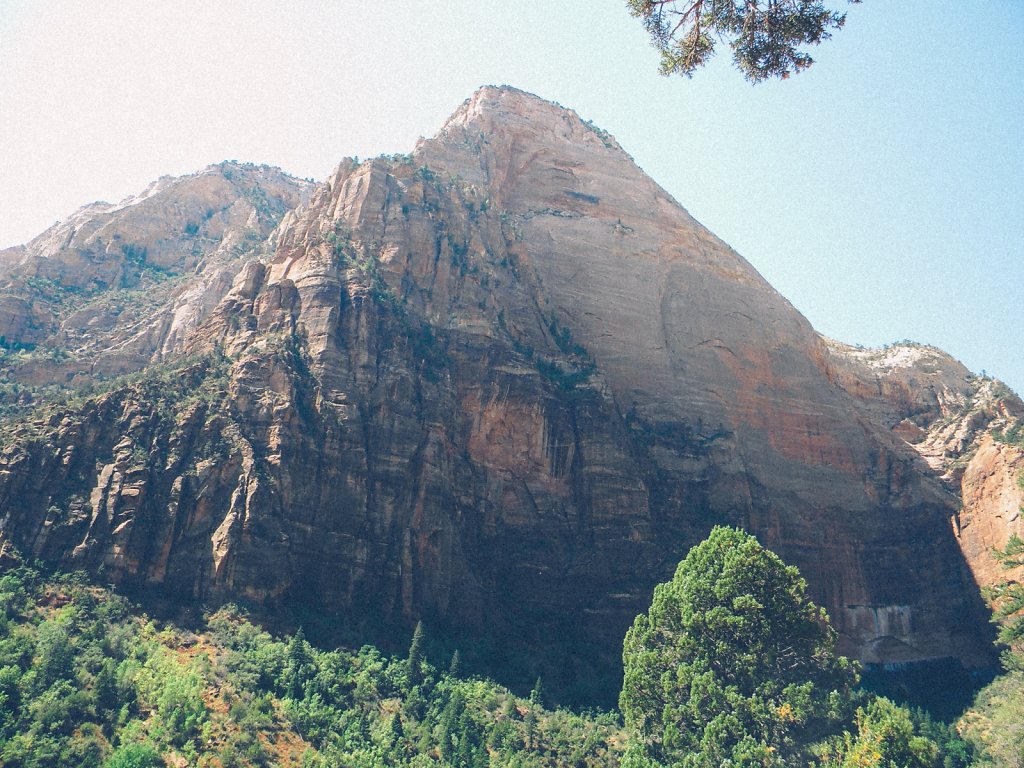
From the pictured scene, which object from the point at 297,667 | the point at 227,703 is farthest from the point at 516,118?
the point at 227,703

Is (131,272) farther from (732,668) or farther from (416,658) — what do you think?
(732,668)

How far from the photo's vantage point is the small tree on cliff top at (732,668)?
3328 cm

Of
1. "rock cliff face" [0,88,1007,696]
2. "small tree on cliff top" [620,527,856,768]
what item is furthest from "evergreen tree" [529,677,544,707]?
"small tree on cliff top" [620,527,856,768]

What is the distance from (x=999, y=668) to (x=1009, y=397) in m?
24.4

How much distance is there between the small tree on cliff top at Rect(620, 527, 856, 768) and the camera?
33281 millimetres

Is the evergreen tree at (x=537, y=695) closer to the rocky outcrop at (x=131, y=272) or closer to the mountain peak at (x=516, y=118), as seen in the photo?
the rocky outcrop at (x=131, y=272)

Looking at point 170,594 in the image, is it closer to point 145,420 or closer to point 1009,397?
point 145,420

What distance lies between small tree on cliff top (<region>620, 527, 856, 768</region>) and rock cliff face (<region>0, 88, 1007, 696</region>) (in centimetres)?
1113

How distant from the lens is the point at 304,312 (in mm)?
52750

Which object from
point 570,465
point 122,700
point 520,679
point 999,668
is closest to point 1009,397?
point 999,668

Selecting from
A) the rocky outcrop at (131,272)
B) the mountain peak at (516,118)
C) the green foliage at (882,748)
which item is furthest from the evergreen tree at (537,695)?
the mountain peak at (516,118)

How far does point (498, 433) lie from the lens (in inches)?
2156

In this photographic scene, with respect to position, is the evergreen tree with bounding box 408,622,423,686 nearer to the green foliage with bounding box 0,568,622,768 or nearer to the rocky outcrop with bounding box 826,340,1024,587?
the green foliage with bounding box 0,568,622,768

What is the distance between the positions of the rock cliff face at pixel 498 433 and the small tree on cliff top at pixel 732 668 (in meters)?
11.1
